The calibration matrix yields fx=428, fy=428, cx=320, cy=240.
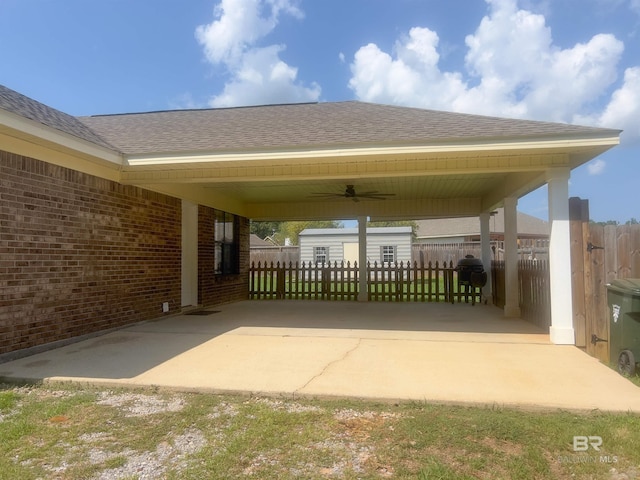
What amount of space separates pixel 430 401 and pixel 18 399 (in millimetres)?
3658

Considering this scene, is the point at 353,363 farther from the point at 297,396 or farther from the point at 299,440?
the point at 299,440

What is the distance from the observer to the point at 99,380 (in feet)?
14.0

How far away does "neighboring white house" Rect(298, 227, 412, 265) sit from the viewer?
2342 centimetres

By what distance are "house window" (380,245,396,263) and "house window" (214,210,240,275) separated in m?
12.9

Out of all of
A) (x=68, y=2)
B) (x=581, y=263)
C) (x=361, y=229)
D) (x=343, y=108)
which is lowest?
(x=581, y=263)

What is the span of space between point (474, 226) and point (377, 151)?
2358 centimetres

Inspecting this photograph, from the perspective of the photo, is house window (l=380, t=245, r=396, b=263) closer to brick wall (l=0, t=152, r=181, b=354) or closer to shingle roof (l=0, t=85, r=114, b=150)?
brick wall (l=0, t=152, r=181, b=354)

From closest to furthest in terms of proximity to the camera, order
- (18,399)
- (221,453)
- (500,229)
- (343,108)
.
→ (221,453)
(18,399)
(343,108)
(500,229)

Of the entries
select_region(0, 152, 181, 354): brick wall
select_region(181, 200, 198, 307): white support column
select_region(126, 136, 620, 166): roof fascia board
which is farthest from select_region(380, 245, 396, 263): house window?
select_region(126, 136, 620, 166): roof fascia board

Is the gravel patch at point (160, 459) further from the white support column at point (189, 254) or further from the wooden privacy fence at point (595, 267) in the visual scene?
the white support column at point (189, 254)

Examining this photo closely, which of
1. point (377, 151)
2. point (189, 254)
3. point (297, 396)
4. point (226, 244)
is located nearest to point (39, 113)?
point (189, 254)

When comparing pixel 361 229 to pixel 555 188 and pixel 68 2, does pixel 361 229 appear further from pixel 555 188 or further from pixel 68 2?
pixel 68 2

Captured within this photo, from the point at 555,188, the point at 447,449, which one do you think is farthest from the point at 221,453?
the point at 555,188

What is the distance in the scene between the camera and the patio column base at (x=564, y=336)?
19.0ft
